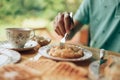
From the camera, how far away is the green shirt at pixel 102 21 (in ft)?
4.69

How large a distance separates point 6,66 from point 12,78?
0.08 metres

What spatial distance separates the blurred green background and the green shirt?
760 millimetres

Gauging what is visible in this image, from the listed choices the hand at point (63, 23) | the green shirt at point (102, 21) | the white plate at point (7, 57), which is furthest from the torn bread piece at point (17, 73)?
the green shirt at point (102, 21)

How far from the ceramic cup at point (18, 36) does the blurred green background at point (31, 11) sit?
1.27 metres

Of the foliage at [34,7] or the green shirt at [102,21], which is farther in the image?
the foliage at [34,7]

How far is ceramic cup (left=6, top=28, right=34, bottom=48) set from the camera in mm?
943

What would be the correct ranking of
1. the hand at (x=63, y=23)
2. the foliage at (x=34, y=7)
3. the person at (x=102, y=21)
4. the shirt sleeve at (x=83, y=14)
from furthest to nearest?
the foliage at (x=34, y=7), the shirt sleeve at (x=83, y=14), the person at (x=102, y=21), the hand at (x=63, y=23)

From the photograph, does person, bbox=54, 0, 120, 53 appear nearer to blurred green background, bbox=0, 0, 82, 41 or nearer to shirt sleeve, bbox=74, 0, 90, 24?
shirt sleeve, bbox=74, 0, 90, 24

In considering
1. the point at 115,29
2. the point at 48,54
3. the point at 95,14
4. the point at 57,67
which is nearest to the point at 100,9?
the point at 95,14

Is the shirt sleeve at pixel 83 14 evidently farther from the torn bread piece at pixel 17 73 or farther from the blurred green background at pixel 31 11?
the torn bread piece at pixel 17 73

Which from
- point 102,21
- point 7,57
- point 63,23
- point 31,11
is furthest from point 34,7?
point 7,57

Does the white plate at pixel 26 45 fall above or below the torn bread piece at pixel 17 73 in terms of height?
above

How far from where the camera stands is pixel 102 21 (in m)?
1.51

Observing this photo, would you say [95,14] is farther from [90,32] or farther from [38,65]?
[38,65]
